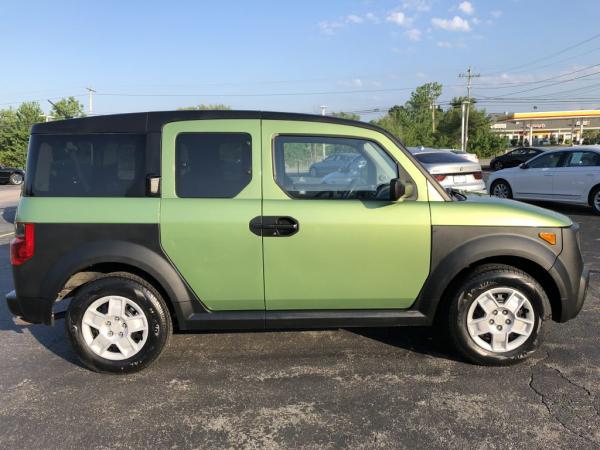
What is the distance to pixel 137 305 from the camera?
3.53 metres

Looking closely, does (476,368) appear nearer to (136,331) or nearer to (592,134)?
(136,331)

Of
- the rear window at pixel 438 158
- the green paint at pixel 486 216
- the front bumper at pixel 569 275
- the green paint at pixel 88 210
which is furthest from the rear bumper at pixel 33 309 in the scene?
the rear window at pixel 438 158

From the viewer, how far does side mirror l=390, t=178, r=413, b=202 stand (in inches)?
136

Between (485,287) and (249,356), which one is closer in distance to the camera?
(485,287)

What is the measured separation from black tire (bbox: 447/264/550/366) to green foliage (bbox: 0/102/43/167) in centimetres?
5096

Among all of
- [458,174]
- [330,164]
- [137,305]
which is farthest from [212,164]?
[458,174]

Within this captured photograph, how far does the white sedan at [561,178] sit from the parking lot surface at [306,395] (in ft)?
24.3

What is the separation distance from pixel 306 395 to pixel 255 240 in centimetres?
110

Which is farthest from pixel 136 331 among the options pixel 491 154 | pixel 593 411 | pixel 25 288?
pixel 491 154

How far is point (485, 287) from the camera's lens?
3564 mm

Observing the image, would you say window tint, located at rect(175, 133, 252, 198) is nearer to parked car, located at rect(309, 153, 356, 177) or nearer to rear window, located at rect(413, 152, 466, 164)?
parked car, located at rect(309, 153, 356, 177)

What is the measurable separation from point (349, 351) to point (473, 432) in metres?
1.30

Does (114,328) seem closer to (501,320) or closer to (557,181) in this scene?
(501,320)

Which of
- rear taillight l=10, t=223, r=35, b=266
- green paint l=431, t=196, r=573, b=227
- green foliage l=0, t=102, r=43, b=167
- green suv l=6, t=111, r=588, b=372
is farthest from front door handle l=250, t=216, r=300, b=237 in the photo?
green foliage l=0, t=102, r=43, b=167
